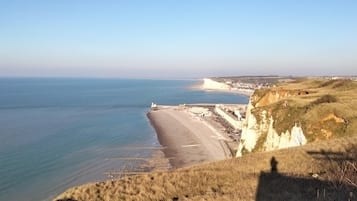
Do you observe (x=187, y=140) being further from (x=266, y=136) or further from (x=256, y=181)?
(x=256, y=181)

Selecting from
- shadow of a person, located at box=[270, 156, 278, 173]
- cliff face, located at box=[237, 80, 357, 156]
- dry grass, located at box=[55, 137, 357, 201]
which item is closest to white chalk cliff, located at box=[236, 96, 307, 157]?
cliff face, located at box=[237, 80, 357, 156]

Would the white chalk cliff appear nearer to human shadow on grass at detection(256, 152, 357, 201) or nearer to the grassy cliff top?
the grassy cliff top

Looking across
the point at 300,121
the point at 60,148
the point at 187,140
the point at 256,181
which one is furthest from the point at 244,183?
the point at 187,140

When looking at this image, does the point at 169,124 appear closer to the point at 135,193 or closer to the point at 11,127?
the point at 11,127

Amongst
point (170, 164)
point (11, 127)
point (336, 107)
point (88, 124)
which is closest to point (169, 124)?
point (88, 124)

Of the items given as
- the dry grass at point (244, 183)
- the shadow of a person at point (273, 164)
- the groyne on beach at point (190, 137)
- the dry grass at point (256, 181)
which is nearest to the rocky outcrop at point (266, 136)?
the dry grass at point (256, 181)

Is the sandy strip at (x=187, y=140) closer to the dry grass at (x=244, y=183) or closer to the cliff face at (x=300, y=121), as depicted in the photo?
the cliff face at (x=300, y=121)
